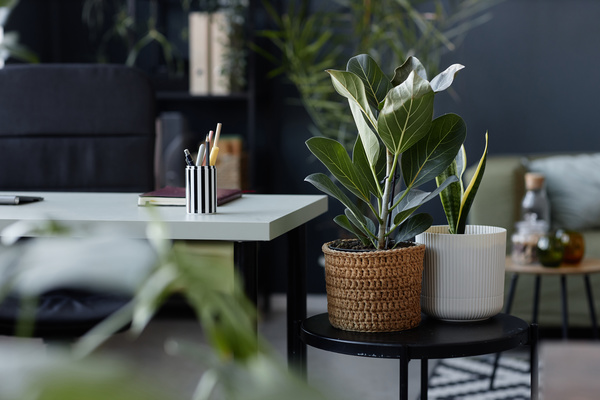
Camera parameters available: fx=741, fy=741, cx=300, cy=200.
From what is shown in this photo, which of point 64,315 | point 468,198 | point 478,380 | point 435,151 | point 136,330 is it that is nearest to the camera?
point 136,330

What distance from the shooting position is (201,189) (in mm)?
1336

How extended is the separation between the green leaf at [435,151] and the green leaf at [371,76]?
3.8 inches

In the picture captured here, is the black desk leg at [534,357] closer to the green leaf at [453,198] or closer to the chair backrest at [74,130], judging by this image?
the green leaf at [453,198]

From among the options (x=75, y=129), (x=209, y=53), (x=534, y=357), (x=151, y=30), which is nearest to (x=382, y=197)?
(x=534, y=357)

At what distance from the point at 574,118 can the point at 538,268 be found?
154 cm

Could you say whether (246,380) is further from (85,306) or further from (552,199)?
(552,199)

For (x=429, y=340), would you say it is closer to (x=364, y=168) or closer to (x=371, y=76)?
(x=364, y=168)

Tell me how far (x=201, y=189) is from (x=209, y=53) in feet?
7.39

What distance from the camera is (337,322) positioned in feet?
4.01

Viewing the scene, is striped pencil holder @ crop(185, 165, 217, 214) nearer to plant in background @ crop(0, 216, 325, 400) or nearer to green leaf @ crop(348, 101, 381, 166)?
green leaf @ crop(348, 101, 381, 166)

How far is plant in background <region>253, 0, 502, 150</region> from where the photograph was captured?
338cm

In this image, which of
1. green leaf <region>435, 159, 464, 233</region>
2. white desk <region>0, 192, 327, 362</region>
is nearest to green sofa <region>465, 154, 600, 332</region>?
white desk <region>0, 192, 327, 362</region>

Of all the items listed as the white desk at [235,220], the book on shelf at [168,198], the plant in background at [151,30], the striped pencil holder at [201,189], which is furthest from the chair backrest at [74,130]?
the plant in background at [151,30]

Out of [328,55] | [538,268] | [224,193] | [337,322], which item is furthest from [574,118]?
[337,322]
